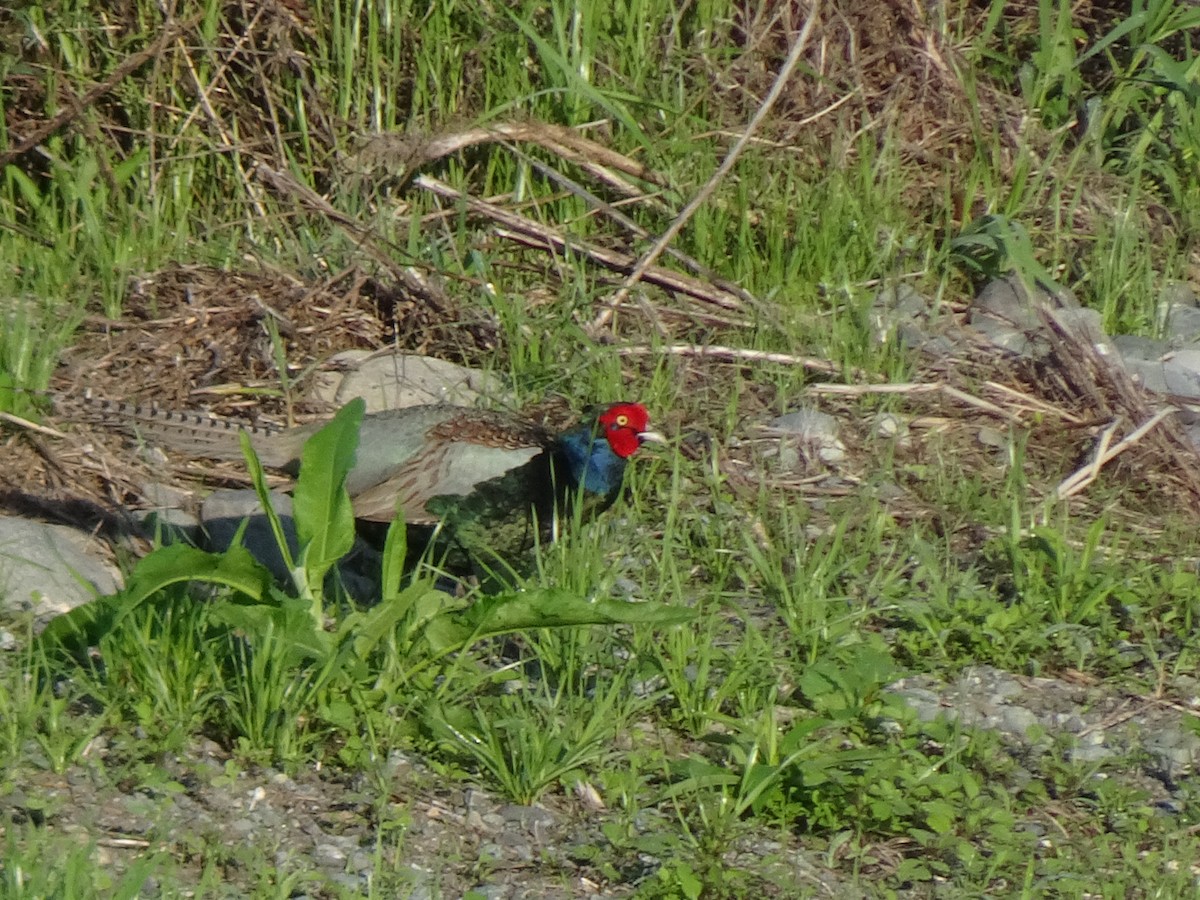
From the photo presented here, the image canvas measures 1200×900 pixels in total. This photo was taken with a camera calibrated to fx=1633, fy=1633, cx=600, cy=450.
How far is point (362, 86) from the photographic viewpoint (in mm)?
5973

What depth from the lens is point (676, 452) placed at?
181 inches

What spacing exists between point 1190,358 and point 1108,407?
0.65 m

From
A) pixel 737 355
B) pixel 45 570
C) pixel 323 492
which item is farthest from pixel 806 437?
pixel 45 570

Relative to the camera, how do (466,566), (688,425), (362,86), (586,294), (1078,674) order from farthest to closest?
(362,86) → (586,294) → (688,425) → (466,566) → (1078,674)

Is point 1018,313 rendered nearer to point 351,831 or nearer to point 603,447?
point 603,447

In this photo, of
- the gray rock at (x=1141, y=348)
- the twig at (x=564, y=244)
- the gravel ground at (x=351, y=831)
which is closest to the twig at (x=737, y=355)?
the twig at (x=564, y=244)

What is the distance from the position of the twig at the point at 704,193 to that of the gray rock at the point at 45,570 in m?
1.90

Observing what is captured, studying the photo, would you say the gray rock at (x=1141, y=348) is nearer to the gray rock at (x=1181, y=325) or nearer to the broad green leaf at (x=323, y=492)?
the gray rock at (x=1181, y=325)

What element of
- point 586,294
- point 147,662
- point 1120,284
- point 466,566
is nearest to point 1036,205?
point 1120,284

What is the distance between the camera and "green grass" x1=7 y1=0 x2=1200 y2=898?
3223 mm

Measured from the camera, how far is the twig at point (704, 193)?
5.50 meters

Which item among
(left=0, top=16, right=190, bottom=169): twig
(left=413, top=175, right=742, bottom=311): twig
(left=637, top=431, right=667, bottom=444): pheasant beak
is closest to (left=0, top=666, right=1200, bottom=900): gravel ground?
(left=637, top=431, right=667, bottom=444): pheasant beak

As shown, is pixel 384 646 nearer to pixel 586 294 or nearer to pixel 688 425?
pixel 688 425

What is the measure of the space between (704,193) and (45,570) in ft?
9.02
